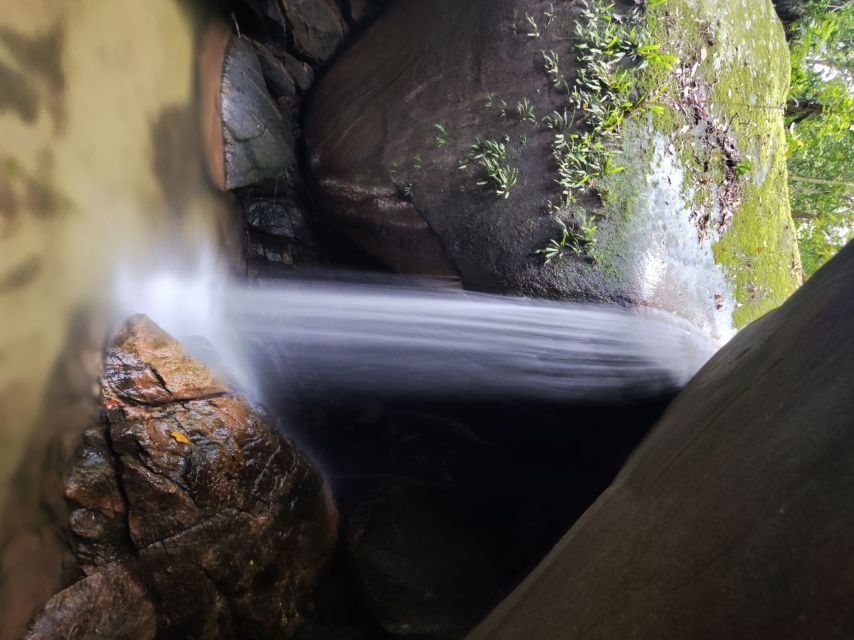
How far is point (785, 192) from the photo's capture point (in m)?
4.56

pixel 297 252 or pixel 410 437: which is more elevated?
pixel 297 252

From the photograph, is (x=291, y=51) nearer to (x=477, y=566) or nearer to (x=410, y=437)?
(x=410, y=437)

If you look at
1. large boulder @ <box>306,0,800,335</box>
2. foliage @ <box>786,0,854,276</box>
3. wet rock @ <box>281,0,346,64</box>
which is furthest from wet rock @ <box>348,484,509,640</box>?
foliage @ <box>786,0,854,276</box>

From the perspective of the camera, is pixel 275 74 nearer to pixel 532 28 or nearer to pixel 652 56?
pixel 532 28

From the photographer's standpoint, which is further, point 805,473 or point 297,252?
point 297,252

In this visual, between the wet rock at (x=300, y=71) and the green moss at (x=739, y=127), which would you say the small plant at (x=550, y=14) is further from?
the wet rock at (x=300, y=71)

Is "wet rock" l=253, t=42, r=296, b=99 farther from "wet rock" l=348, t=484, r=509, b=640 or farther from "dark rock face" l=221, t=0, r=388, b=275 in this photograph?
"wet rock" l=348, t=484, r=509, b=640

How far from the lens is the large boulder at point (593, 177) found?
3525mm

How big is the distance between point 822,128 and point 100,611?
24.6 feet

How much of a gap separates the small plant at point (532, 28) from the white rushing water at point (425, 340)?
1.81 meters

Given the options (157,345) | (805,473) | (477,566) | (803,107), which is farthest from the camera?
(803,107)

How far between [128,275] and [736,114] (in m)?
4.36

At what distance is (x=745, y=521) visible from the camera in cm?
144

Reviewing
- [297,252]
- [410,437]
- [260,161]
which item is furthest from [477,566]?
[260,161]
